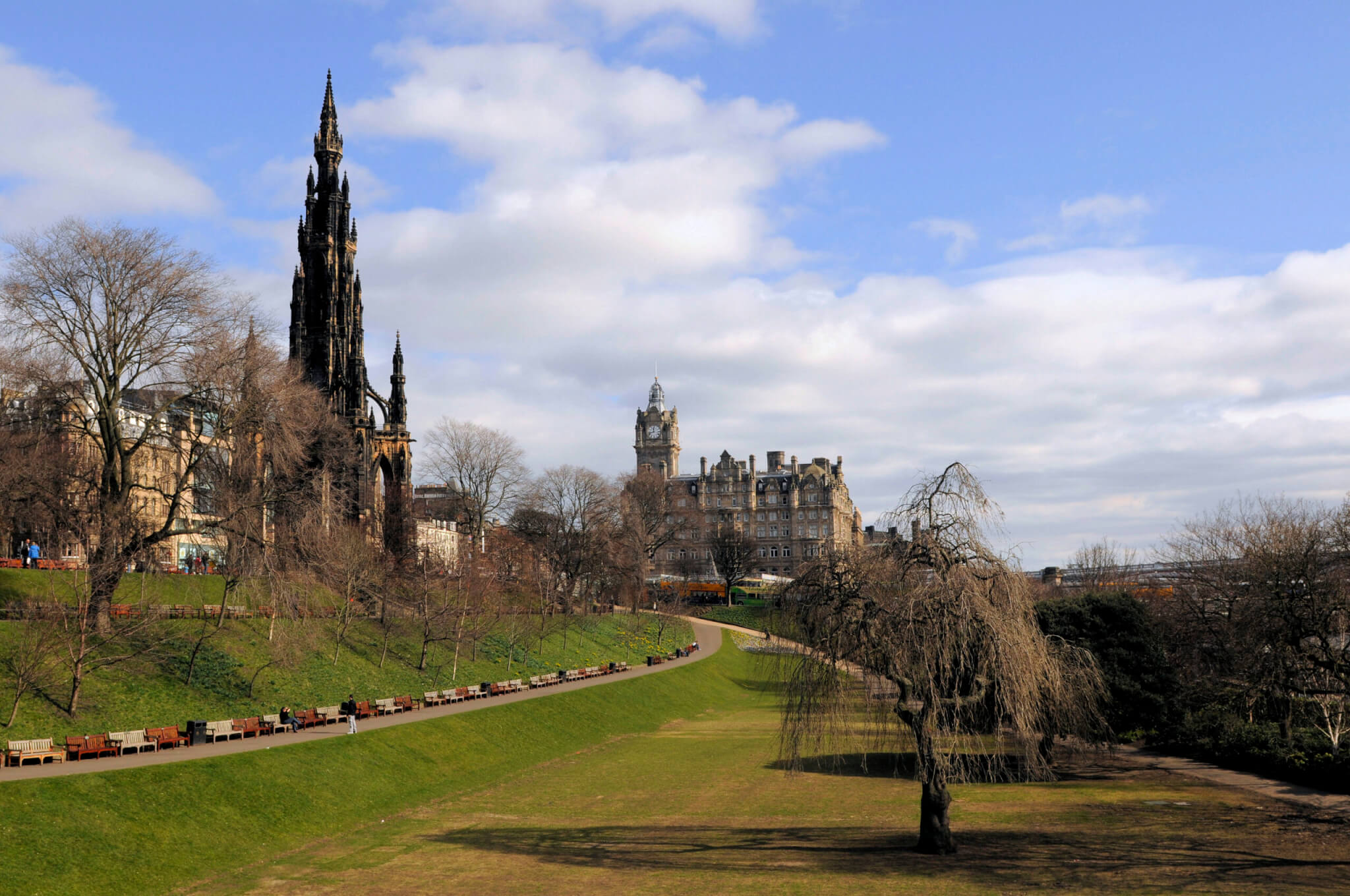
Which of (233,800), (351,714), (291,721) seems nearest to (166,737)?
(291,721)

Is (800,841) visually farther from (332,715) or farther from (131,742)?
(332,715)

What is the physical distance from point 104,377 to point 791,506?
164 metres

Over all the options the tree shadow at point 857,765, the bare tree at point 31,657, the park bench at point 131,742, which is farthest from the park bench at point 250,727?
the tree shadow at point 857,765

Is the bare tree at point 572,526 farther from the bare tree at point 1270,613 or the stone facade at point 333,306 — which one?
the bare tree at point 1270,613

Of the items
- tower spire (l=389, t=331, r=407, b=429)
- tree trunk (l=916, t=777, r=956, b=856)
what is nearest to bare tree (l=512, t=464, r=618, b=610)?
tower spire (l=389, t=331, r=407, b=429)

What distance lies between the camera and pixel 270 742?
1446 inches

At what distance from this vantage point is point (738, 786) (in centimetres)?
3653

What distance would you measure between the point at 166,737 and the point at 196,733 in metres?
1.39

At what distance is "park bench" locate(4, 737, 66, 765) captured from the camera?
99.5ft

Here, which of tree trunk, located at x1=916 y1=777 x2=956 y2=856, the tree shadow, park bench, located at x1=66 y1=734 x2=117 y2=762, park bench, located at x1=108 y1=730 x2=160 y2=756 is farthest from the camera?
the tree shadow

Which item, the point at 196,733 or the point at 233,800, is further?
the point at 196,733

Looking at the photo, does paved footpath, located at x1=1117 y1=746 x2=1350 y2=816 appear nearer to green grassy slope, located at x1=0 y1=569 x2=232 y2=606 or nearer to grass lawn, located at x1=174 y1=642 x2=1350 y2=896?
grass lawn, located at x1=174 y1=642 x2=1350 y2=896

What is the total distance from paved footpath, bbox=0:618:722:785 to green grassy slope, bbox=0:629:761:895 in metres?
0.97

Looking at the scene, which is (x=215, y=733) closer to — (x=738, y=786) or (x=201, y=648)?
(x=201, y=648)
